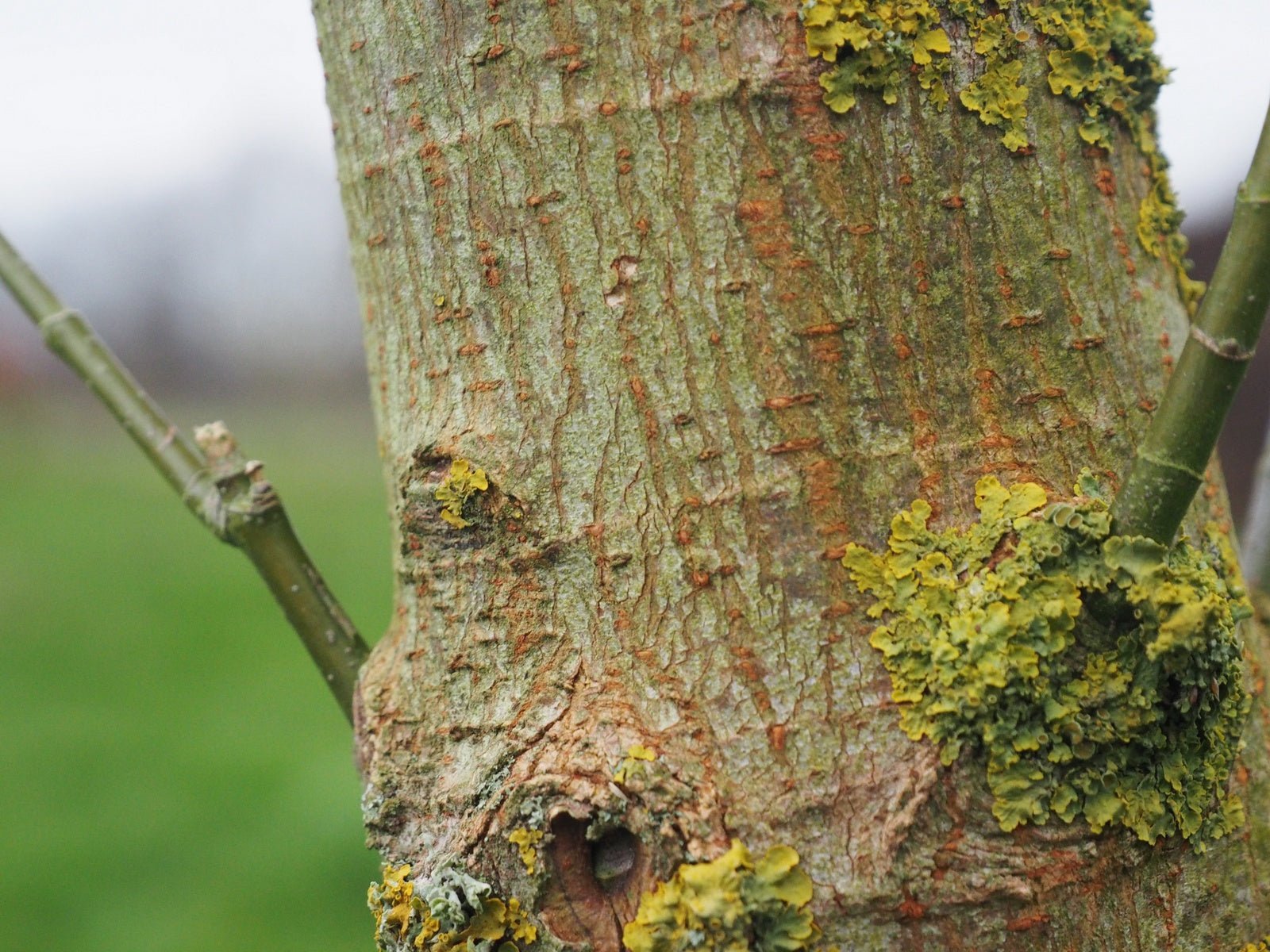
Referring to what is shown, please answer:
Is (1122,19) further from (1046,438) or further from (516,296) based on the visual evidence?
(516,296)

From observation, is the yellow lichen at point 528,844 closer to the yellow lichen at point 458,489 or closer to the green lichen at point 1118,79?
the yellow lichen at point 458,489

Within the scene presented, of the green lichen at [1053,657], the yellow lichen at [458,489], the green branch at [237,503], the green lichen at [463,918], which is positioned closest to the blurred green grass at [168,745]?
the green branch at [237,503]

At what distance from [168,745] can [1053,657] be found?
15.0ft

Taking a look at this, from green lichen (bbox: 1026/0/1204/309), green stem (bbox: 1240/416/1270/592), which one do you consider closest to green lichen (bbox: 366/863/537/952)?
green lichen (bbox: 1026/0/1204/309)

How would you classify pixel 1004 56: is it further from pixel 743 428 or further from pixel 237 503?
pixel 237 503

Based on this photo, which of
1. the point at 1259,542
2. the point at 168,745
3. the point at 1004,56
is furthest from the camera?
the point at 168,745

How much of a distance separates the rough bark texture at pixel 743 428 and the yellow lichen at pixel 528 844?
0.5 inches

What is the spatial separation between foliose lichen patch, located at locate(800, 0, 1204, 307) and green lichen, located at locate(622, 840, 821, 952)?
649 millimetres

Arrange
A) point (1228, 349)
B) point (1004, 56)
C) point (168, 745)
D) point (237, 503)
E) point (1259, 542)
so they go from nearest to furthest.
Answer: point (1228, 349) < point (1004, 56) < point (237, 503) < point (1259, 542) < point (168, 745)

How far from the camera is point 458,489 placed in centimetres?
100

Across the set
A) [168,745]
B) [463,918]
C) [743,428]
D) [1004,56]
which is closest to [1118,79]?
[1004,56]

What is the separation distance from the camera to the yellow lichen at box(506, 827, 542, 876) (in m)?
0.94

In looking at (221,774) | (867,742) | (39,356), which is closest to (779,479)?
(867,742)

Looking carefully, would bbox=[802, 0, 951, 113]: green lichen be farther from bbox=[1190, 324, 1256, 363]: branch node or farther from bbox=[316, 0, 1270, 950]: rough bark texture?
bbox=[1190, 324, 1256, 363]: branch node
